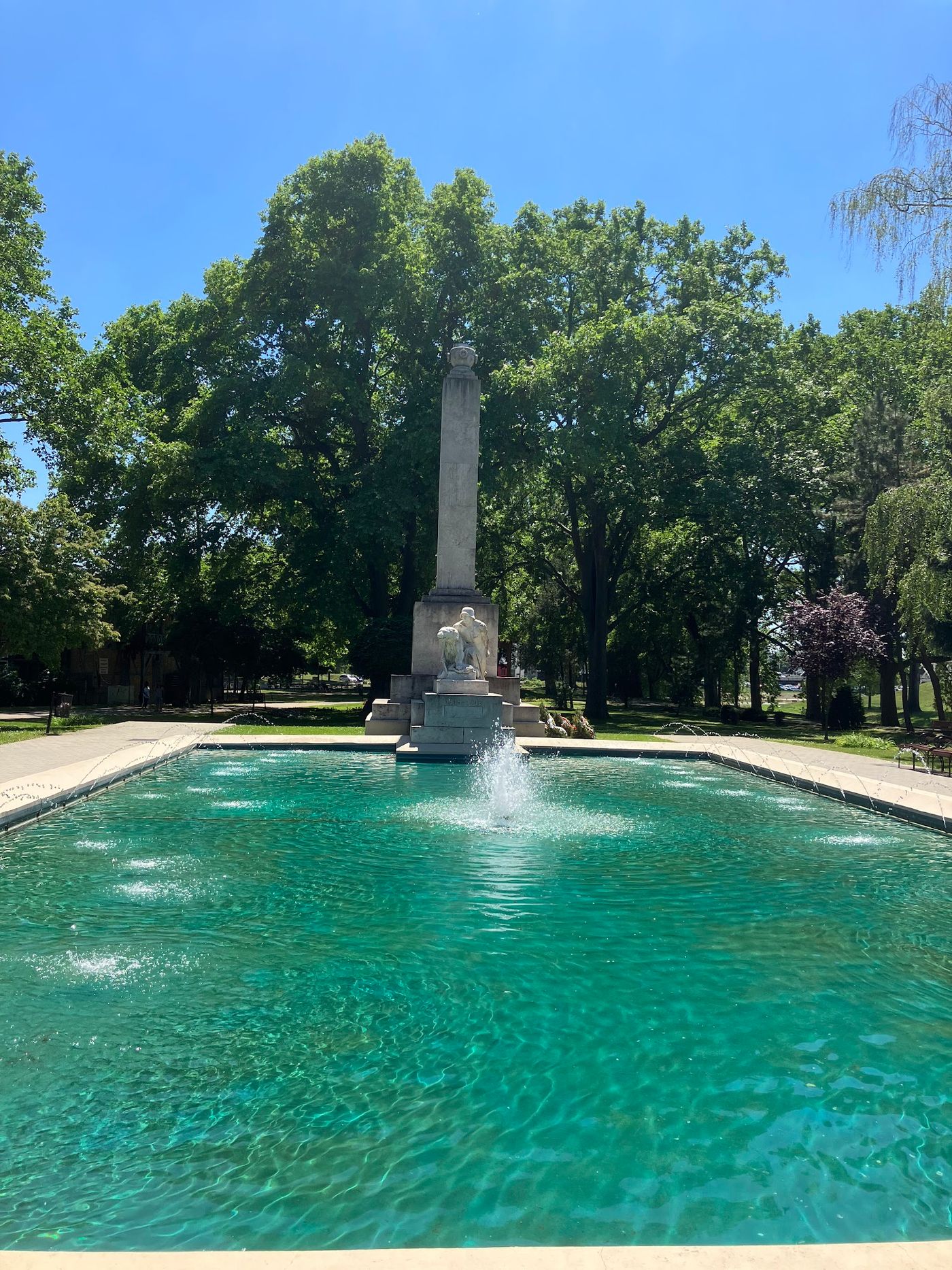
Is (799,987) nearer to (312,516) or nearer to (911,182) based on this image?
(911,182)

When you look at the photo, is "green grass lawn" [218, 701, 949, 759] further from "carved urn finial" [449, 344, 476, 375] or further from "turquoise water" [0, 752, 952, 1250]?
"turquoise water" [0, 752, 952, 1250]

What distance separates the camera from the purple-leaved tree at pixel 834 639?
28594 mm

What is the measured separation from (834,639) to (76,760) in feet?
74.0

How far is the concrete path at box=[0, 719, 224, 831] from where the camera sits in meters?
11.2

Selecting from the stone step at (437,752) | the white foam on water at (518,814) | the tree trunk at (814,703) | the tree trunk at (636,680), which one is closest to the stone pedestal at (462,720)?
the stone step at (437,752)

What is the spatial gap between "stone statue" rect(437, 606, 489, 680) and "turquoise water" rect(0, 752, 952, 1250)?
427 inches

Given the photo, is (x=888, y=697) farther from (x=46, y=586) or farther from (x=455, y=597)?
(x=46, y=586)

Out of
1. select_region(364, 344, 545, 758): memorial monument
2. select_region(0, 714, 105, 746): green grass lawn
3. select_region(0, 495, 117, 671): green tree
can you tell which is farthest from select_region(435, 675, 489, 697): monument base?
select_region(0, 495, 117, 671): green tree

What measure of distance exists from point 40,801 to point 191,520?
25.9 m

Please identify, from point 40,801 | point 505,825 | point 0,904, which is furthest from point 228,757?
point 0,904

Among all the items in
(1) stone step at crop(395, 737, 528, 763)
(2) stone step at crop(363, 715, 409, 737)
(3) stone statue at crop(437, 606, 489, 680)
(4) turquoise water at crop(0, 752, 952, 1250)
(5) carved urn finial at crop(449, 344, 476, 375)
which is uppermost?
(5) carved urn finial at crop(449, 344, 476, 375)

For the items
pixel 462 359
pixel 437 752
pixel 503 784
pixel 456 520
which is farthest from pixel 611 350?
pixel 503 784

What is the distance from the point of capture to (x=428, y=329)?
33.9 metres

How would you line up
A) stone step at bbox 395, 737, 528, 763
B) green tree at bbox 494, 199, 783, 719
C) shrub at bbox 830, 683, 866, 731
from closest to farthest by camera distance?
stone step at bbox 395, 737, 528, 763 → green tree at bbox 494, 199, 783, 719 → shrub at bbox 830, 683, 866, 731
